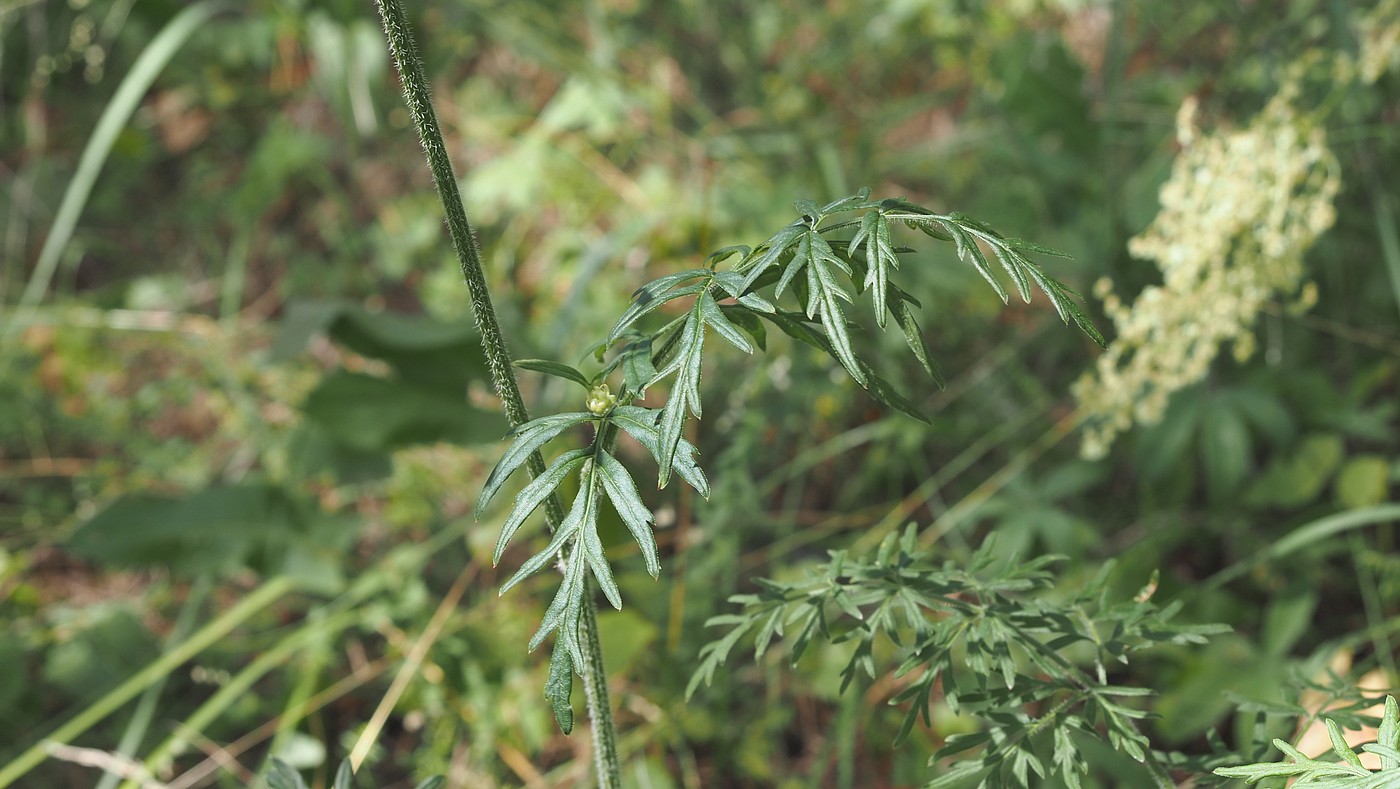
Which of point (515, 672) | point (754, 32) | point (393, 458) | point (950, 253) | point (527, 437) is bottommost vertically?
point (515, 672)

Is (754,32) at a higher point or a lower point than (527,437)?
higher

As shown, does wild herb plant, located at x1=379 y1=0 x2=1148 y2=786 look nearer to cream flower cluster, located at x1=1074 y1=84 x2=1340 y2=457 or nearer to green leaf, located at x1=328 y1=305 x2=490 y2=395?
cream flower cluster, located at x1=1074 y1=84 x2=1340 y2=457

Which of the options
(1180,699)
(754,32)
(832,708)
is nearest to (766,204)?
(754,32)

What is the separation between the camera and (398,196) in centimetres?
319

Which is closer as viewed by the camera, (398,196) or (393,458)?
(393,458)

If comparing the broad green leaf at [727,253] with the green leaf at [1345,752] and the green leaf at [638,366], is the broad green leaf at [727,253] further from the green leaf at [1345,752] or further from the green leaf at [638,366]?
the green leaf at [1345,752]

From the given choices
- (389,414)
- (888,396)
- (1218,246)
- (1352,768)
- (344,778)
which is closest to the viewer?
(1352,768)

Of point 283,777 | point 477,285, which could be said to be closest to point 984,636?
point 477,285

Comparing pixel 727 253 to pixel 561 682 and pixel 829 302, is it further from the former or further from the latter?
pixel 561 682

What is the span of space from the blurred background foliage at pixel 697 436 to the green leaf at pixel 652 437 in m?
0.52

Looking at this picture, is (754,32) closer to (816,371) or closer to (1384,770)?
(816,371)

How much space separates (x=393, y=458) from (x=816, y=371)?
32.2 inches

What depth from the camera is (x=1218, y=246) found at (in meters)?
1.40

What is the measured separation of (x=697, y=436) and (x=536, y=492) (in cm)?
145
